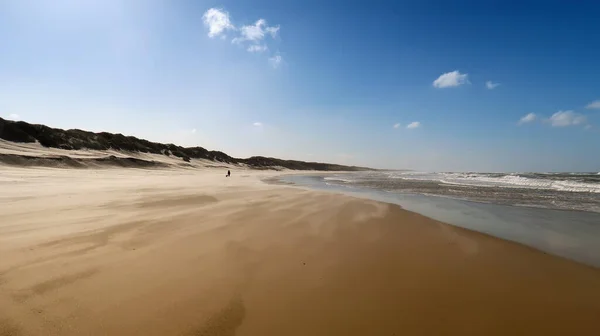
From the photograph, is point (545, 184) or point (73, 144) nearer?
point (545, 184)

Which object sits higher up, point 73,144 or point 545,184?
point 73,144

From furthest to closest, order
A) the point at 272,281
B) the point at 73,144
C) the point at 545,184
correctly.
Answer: the point at 73,144 < the point at 545,184 < the point at 272,281

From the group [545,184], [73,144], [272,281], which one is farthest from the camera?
[73,144]

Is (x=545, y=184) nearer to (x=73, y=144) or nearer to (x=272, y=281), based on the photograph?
(x=272, y=281)

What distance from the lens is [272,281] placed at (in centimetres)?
414

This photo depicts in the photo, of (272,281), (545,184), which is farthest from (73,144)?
(545,184)

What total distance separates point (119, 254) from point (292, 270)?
288cm

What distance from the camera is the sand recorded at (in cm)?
306

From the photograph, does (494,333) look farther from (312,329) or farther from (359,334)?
(312,329)

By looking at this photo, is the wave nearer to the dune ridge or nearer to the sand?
the sand

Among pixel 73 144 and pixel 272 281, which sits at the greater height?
pixel 73 144

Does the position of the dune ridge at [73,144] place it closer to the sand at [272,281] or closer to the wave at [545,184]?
the sand at [272,281]

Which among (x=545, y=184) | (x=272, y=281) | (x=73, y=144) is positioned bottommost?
(x=272, y=281)

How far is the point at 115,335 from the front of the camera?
2.76 meters
